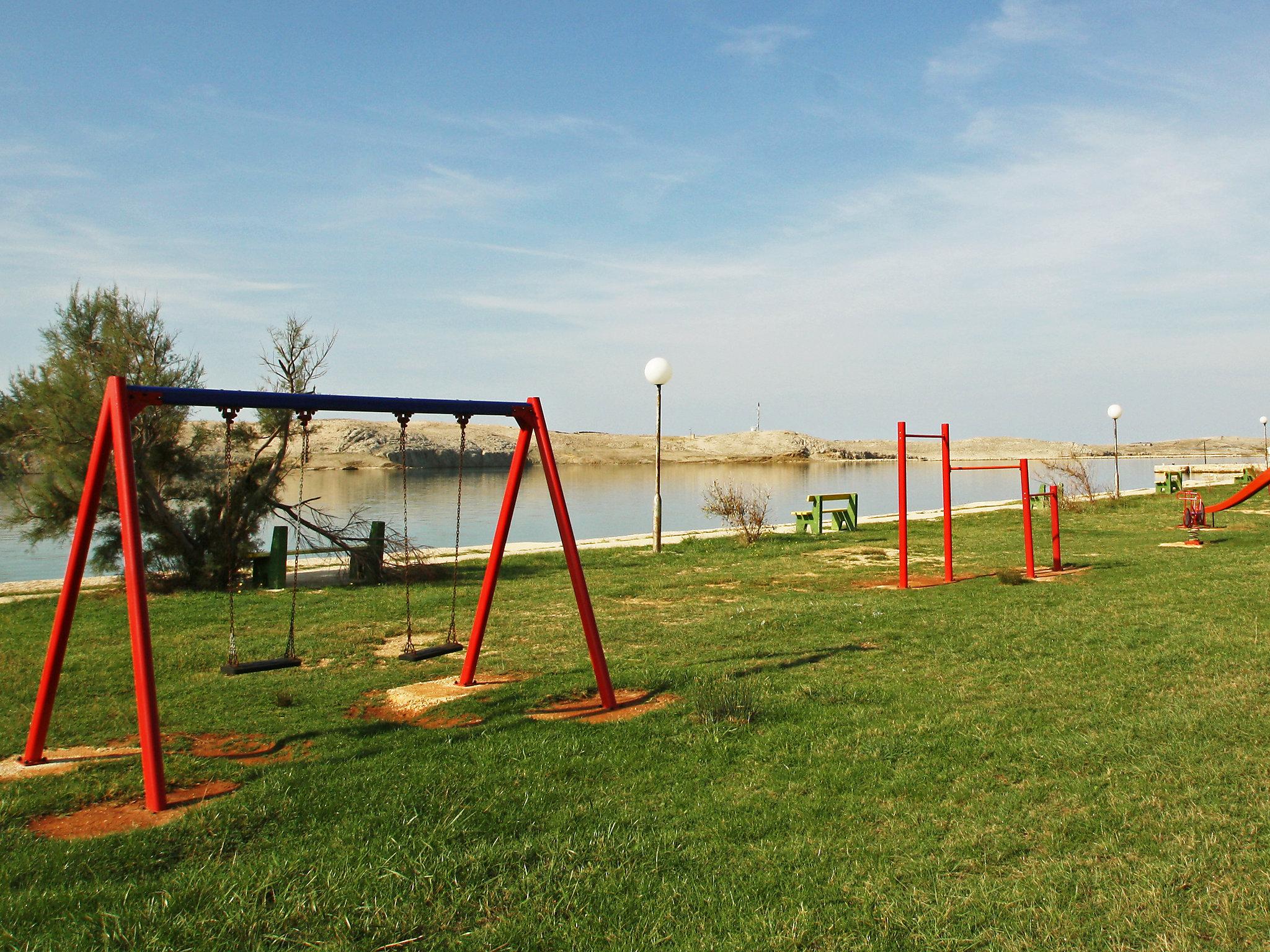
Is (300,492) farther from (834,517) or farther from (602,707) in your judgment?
(834,517)

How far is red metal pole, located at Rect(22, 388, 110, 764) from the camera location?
17.5ft

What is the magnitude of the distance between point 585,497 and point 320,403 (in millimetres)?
37778

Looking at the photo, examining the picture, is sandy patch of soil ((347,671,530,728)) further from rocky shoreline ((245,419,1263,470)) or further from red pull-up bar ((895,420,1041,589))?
rocky shoreline ((245,419,1263,470))

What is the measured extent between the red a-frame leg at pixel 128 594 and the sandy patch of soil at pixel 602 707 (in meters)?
2.35

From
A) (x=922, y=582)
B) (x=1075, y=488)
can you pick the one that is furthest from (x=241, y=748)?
(x=1075, y=488)

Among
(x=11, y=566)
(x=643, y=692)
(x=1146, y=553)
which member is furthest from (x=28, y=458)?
(x=1146, y=553)

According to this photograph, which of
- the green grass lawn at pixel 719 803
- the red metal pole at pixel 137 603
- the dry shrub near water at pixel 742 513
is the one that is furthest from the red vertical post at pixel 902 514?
the red metal pole at pixel 137 603

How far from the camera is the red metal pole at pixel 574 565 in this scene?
6.34 meters

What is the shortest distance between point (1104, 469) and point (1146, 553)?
74.8m

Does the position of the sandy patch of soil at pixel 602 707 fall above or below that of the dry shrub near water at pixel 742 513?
below

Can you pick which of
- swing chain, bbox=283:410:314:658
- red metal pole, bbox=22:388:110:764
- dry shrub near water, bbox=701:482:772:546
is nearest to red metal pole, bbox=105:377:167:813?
red metal pole, bbox=22:388:110:764

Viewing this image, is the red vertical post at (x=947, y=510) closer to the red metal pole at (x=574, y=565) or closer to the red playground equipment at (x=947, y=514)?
the red playground equipment at (x=947, y=514)

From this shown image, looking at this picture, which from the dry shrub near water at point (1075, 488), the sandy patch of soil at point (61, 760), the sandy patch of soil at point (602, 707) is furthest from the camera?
the dry shrub near water at point (1075, 488)

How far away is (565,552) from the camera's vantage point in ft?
22.9
